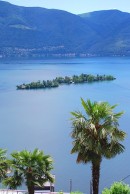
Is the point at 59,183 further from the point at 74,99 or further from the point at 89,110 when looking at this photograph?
the point at 74,99

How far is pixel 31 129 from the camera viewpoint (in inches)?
3556

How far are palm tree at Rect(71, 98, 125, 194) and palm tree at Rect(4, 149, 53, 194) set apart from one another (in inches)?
113

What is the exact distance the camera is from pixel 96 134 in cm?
2039

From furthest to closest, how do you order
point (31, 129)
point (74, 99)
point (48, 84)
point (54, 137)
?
1. point (48, 84)
2. point (74, 99)
3. point (31, 129)
4. point (54, 137)

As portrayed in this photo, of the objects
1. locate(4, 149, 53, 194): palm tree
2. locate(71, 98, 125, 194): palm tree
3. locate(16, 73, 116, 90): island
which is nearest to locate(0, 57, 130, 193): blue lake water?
locate(71, 98, 125, 194): palm tree

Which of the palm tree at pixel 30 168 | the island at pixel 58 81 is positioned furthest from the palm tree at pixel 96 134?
the island at pixel 58 81

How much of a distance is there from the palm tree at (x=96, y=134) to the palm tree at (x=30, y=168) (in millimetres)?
2871

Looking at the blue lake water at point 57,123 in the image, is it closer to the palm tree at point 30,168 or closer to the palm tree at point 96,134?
the palm tree at point 96,134

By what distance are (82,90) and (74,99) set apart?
25.2 metres

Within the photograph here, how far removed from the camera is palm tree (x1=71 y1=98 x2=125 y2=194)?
66.8 ft

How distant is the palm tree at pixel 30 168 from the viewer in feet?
74.9

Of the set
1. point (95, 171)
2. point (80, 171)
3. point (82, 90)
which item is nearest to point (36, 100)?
point (82, 90)

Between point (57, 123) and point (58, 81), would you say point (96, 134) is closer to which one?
point (57, 123)

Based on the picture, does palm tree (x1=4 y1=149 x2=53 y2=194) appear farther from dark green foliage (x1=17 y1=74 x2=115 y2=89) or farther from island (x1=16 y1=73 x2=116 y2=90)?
dark green foliage (x1=17 y1=74 x2=115 y2=89)
